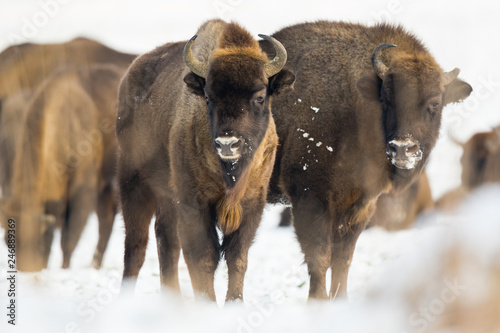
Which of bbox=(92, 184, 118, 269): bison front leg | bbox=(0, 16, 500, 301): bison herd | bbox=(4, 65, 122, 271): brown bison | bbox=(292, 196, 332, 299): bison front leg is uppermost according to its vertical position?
bbox=(0, 16, 500, 301): bison herd

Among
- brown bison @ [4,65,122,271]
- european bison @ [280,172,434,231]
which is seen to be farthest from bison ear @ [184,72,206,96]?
european bison @ [280,172,434,231]

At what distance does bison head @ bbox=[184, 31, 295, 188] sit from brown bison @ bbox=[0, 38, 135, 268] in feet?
19.0

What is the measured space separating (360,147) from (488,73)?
155 cm

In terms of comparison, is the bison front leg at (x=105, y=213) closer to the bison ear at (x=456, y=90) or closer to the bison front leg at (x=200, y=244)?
A: the bison front leg at (x=200, y=244)

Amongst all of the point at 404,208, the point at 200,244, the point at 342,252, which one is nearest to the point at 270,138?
the point at 200,244

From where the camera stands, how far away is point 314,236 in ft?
20.6

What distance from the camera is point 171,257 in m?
6.57

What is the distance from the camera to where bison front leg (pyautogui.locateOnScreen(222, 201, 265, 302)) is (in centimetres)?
534

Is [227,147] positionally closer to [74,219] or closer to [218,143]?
[218,143]

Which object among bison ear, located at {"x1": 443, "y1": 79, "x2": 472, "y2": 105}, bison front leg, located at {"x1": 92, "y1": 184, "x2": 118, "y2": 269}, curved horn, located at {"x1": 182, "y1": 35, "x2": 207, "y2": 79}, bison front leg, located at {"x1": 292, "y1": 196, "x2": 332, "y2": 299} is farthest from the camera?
bison front leg, located at {"x1": 92, "y1": 184, "x2": 118, "y2": 269}

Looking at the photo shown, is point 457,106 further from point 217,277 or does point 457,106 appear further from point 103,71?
point 103,71

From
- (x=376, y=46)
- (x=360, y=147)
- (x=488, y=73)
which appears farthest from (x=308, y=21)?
(x=488, y=73)

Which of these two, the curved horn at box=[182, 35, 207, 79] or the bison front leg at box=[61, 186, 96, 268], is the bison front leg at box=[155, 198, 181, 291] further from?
the bison front leg at box=[61, 186, 96, 268]

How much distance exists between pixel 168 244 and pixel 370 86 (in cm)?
235
